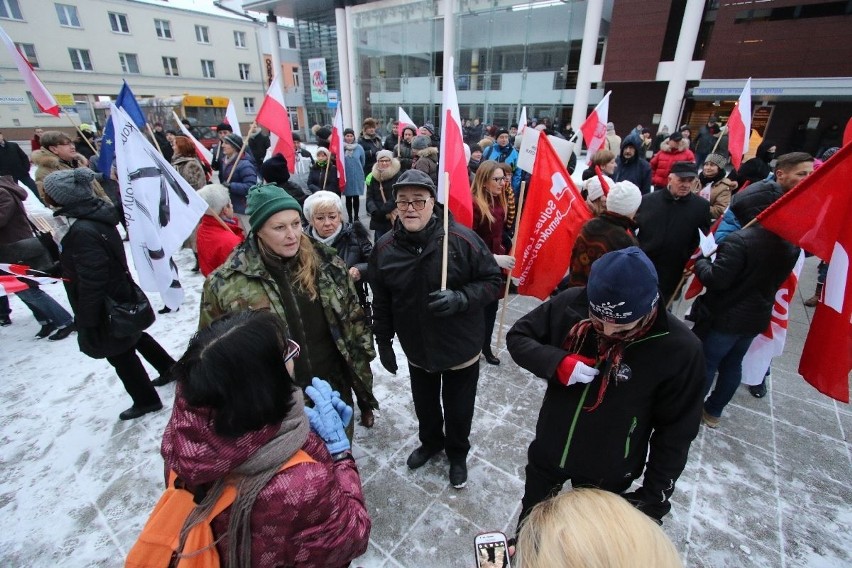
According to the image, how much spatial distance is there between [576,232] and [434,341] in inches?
67.3

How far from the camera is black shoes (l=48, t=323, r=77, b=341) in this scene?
470 cm

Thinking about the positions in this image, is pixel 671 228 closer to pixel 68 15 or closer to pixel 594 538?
pixel 594 538

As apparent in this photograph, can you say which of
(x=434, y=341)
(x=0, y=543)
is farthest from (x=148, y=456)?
(x=434, y=341)

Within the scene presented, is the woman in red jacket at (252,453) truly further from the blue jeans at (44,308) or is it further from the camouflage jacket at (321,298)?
the blue jeans at (44,308)

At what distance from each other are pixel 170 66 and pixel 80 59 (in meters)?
6.25

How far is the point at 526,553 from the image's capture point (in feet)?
2.98

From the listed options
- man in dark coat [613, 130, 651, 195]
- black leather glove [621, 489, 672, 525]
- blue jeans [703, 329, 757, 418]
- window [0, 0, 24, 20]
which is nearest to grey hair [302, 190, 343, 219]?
black leather glove [621, 489, 672, 525]

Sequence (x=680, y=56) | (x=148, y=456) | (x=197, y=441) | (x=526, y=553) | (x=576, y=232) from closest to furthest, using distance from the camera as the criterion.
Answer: (x=526, y=553) → (x=197, y=441) → (x=148, y=456) → (x=576, y=232) → (x=680, y=56)

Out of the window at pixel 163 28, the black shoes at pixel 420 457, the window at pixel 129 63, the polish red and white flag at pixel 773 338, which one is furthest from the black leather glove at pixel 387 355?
the window at pixel 163 28

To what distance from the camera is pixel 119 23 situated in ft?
106

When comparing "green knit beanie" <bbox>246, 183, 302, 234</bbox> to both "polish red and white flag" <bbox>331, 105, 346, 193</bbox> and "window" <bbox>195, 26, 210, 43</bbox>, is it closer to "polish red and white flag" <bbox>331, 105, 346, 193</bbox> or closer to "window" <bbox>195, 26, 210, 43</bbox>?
"polish red and white flag" <bbox>331, 105, 346, 193</bbox>

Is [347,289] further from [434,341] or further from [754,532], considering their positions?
[754,532]

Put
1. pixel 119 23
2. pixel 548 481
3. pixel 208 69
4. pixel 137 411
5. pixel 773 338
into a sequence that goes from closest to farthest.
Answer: pixel 548 481 → pixel 773 338 → pixel 137 411 → pixel 119 23 → pixel 208 69

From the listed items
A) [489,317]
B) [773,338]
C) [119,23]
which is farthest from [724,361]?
[119,23]
